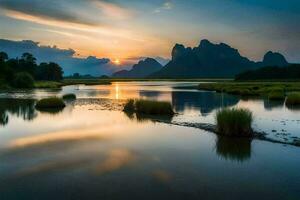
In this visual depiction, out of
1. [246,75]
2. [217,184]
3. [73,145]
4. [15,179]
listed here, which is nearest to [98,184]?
[15,179]

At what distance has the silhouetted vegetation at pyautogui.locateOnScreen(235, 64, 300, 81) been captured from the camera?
152512 mm

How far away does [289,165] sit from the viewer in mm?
15422

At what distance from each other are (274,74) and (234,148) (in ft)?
493

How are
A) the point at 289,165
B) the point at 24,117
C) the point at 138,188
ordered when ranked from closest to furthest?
the point at 138,188 → the point at 289,165 → the point at 24,117

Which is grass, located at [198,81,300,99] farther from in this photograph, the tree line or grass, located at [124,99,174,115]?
the tree line

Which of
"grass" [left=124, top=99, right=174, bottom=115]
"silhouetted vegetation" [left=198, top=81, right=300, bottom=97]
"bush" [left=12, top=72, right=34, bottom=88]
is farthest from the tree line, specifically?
"grass" [left=124, top=99, right=174, bottom=115]

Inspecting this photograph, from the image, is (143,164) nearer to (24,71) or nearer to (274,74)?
(24,71)

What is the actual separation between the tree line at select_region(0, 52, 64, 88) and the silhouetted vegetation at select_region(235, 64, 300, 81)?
3568 inches

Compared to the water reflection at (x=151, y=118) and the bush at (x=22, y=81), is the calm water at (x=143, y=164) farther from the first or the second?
the bush at (x=22, y=81)

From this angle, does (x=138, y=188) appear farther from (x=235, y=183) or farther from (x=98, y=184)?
(x=235, y=183)

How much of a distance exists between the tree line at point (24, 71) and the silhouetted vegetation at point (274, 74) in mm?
90618

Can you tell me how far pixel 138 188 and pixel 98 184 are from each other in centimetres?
144

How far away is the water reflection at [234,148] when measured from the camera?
56.9 ft

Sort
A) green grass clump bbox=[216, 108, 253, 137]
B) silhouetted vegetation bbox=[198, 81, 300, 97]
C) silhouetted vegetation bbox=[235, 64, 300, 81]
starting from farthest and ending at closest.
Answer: silhouetted vegetation bbox=[235, 64, 300, 81], silhouetted vegetation bbox=[198, 81, 300, 97], green grass clump bbox=[216, 108, 253, 137]
